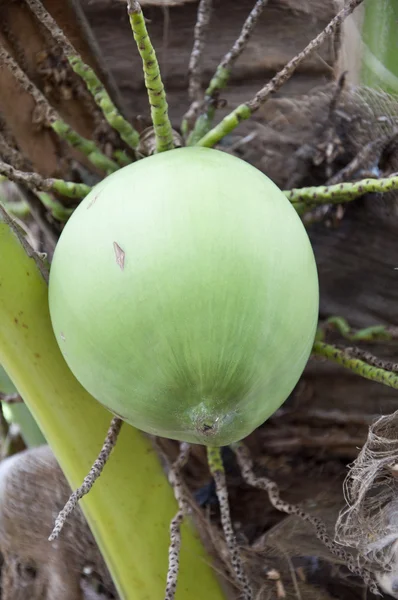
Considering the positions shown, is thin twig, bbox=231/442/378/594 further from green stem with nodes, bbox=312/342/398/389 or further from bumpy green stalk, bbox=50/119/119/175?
bumpy green stalk, bbox=50/119/119/175

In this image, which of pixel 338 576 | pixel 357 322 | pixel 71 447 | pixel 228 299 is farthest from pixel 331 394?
pixel 228 299

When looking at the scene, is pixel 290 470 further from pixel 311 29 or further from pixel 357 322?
pixel 311 29

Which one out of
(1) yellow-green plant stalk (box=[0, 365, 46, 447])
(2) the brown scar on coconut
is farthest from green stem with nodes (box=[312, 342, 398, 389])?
(1) yellow-green plant stalk (box=[0, 365, 46, 447])

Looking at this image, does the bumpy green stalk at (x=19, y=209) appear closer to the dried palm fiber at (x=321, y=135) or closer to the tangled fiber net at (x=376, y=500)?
the dried palm fiber at (x=321, y=135)

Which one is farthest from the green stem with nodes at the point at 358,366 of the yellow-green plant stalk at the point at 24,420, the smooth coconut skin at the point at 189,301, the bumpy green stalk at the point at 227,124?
the yellow-green plant stalk at the point at 24,420

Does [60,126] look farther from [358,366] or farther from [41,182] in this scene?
[358,366]
